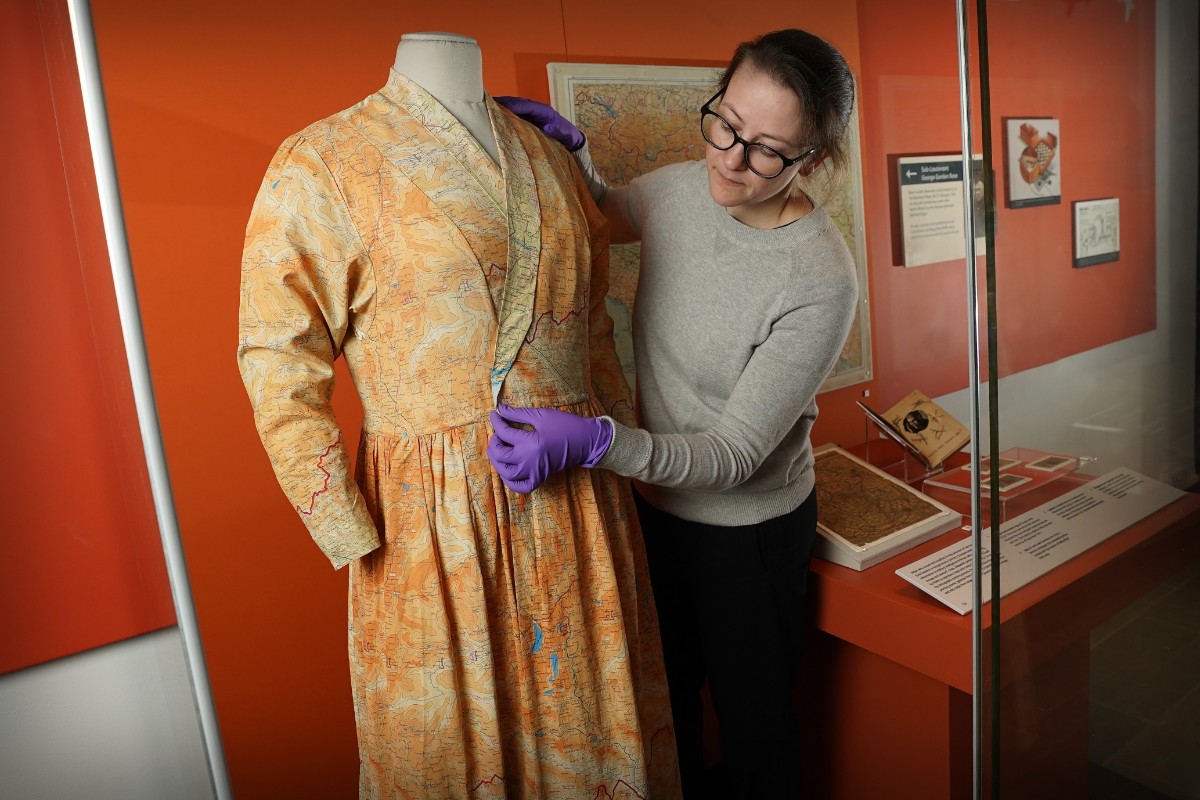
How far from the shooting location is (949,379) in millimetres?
2566

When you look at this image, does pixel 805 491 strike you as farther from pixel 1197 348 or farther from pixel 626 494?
pixel 1197 348

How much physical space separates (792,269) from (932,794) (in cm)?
116

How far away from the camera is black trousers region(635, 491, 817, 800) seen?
1691 mm

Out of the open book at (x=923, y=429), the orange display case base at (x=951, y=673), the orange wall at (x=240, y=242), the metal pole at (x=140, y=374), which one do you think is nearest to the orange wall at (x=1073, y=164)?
the orange display case base at (x=951, y=673)

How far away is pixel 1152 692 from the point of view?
646mm

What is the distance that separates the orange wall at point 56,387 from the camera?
0.71 meters

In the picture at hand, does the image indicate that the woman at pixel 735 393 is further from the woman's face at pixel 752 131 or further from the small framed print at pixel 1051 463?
the small framed print at pixel 1051 463

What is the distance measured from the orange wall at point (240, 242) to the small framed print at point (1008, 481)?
1317 millimetres

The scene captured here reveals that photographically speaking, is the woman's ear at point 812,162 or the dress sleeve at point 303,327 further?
the woman's ear at point 812,162

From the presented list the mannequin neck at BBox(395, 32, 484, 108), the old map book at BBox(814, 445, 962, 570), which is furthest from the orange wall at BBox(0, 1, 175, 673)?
the old map book at BBox(814, 445, 962, 570)

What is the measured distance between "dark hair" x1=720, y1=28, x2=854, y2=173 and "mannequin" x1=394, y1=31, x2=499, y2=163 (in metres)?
0.39

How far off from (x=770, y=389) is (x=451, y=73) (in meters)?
0.67

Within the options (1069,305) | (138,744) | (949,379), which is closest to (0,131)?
(138,744)

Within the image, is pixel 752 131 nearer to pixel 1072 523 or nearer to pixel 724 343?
pixel 724 343
